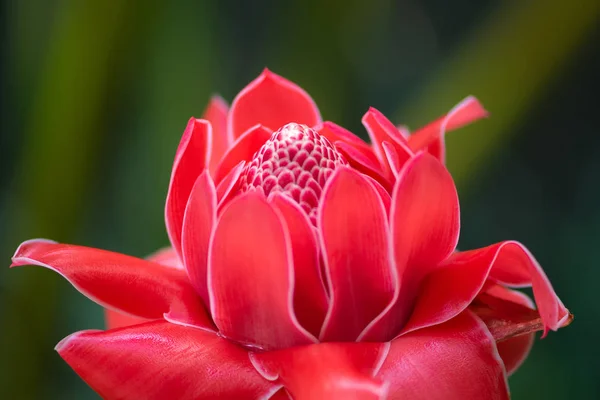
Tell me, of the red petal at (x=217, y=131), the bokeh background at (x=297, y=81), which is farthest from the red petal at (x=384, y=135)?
the bokeh background at (x=297, y=81)

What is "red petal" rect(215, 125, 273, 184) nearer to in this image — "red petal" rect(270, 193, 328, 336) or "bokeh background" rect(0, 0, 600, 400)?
"red petal" rect(270, 193, 328, 336)

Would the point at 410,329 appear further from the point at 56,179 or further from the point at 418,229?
the point at 56,179

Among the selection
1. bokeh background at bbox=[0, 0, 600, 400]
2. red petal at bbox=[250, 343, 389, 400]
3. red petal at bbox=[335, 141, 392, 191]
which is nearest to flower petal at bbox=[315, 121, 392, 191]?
red petal at bbox=[335, 141, 392, 191]

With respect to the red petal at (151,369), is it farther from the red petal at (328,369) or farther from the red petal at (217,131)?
the red petal at (217,131)

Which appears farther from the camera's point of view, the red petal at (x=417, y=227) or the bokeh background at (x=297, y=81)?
the bokeh background at (x=297, y=81)

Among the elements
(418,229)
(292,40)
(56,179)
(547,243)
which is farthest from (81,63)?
(547,243)

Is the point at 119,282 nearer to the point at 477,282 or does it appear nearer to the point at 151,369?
the point at 151,369

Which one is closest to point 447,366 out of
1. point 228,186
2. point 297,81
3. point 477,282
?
point 477,282
